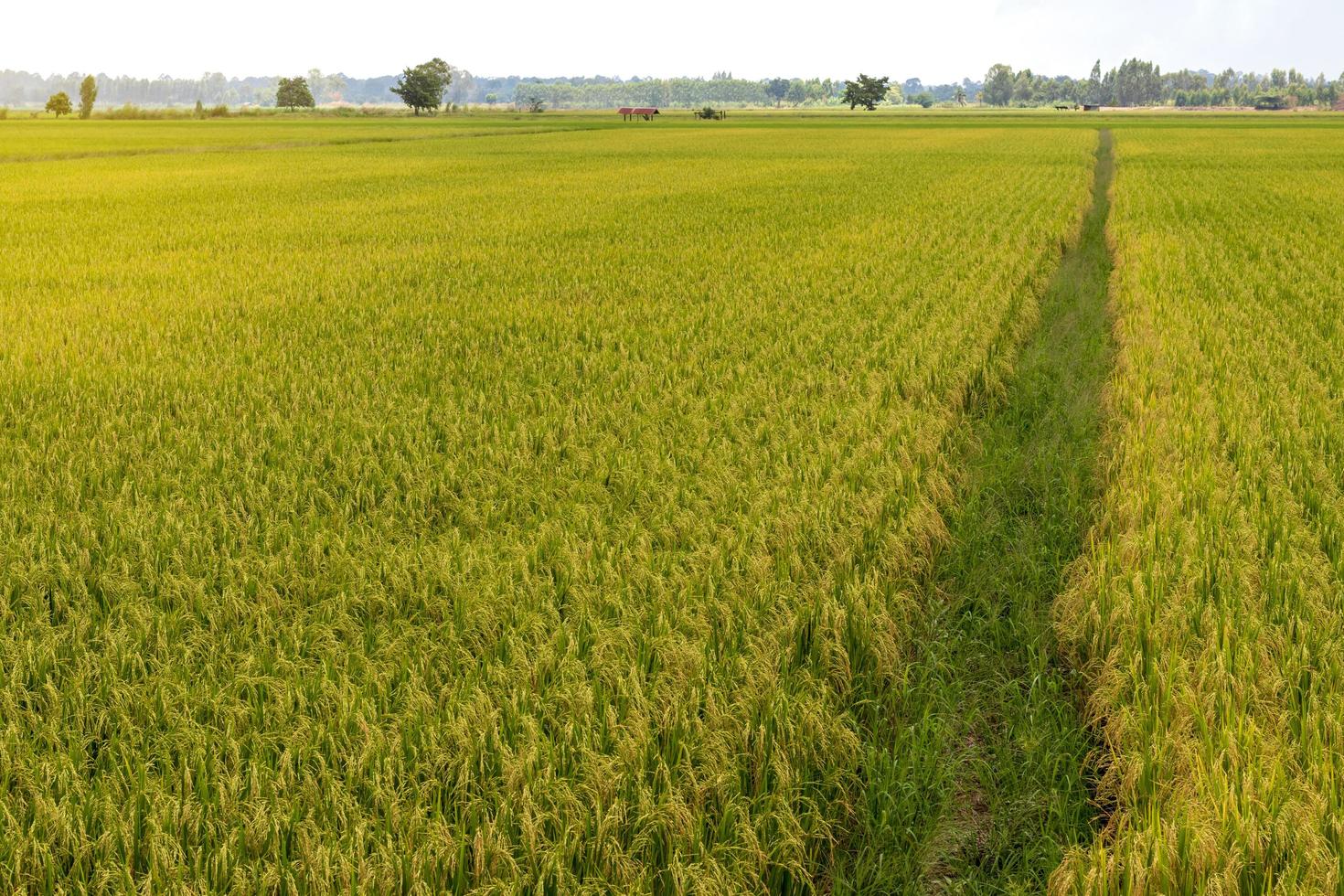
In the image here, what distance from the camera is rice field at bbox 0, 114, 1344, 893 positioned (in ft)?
8.69

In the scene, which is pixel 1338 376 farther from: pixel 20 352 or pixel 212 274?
pixel 212 274

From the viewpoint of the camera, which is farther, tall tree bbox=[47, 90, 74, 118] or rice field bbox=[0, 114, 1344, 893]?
tall tree bbox=[47, 90, 74, 118]

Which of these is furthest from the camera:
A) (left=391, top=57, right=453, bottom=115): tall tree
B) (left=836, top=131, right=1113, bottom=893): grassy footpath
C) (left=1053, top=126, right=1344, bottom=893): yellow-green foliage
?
(left=391, top=57, right=453, bottom=115): tall tree

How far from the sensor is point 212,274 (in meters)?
12.4

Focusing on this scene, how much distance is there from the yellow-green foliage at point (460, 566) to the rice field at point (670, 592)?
2cm

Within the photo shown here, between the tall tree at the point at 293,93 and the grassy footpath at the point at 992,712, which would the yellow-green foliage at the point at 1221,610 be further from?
the tall tree at the point at 293,93

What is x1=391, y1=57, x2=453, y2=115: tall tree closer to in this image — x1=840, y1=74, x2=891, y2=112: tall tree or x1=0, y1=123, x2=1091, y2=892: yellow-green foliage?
x1=840, y1=74, x2=891, y2=112: tall tree

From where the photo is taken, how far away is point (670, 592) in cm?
393

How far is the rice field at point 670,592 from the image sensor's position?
2.65m

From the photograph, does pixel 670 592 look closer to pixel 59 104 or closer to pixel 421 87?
pixel 421 87

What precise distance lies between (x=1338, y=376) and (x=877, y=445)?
4050 mm

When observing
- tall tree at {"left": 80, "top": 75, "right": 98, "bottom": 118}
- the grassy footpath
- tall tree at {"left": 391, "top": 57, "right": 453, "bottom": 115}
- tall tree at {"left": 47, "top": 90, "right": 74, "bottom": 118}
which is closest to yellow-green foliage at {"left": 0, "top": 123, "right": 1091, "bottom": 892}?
the grassy footpath

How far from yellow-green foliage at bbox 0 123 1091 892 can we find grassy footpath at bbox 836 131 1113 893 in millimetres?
169

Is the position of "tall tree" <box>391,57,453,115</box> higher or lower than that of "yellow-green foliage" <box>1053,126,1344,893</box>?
higher
